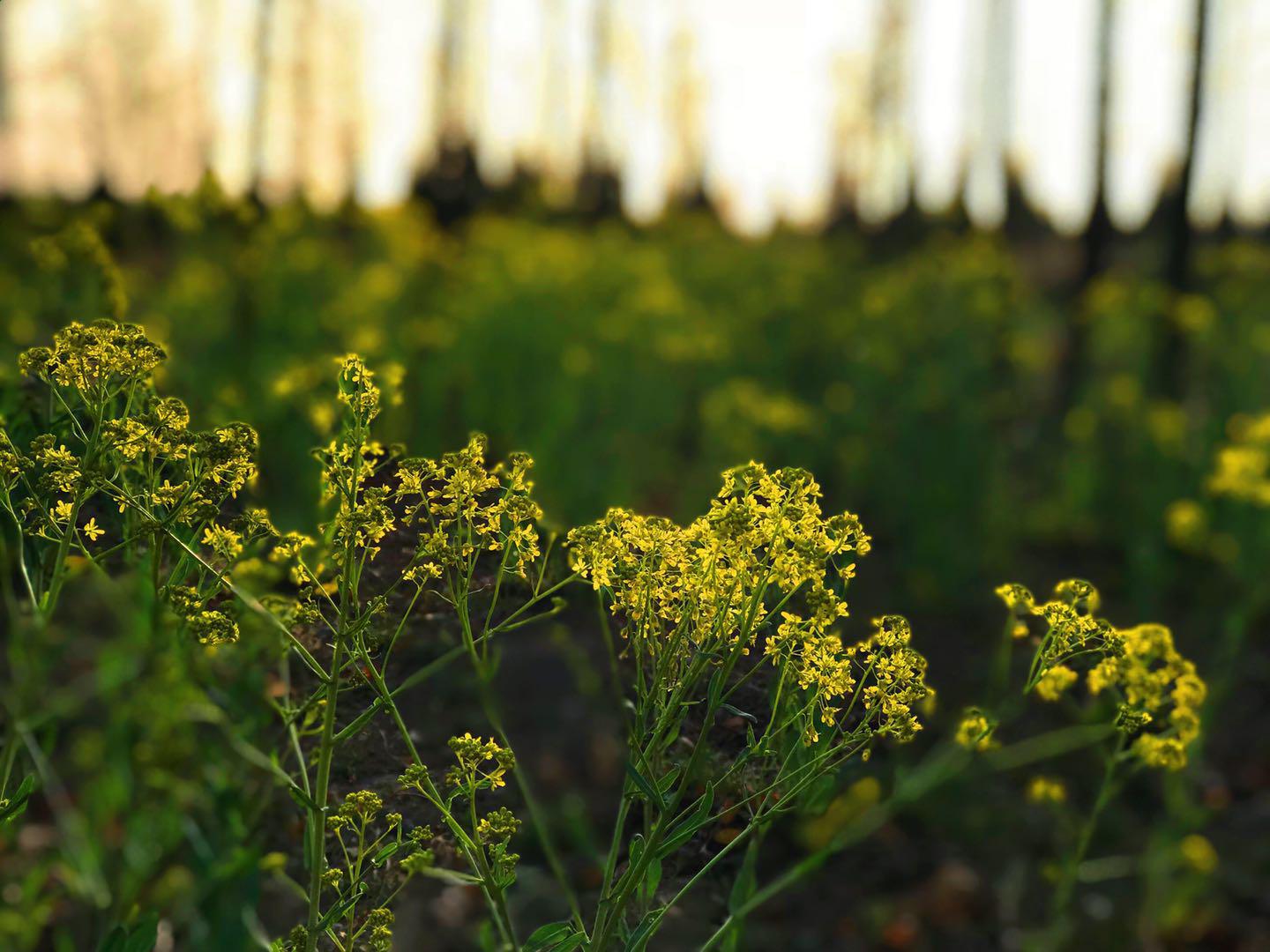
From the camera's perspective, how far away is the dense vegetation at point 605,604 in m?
0.93

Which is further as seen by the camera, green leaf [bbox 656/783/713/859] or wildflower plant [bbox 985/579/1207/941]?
wildflower plant [bbox 985/579/1207/941]

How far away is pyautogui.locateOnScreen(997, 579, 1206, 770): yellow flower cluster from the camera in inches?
38.1

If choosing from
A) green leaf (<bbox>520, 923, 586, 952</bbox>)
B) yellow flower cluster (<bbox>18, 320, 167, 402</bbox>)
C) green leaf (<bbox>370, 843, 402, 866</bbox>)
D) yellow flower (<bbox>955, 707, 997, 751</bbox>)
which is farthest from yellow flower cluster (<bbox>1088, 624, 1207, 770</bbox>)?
yellow flower cluster (<bbox>18, 320, 167, 402</bbox>)

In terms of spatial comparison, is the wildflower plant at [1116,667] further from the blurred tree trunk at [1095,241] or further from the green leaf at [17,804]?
the blurred tree trunk at [1095,241]

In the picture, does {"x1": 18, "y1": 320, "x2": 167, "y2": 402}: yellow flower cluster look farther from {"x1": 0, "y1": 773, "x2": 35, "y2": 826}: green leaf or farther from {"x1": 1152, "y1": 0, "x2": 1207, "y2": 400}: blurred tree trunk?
{"x1": 1152, "y1": 0, "x2": 1207, "y2": 400}: blurred tree trunk

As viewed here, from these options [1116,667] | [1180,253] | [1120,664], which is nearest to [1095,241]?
[1180,253]

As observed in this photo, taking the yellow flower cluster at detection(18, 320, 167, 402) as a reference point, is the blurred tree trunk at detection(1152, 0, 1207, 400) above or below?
below

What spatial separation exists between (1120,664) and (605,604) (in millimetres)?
1302

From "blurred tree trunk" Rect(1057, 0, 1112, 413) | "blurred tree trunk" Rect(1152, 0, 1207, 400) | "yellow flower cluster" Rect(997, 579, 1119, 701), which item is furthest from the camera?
"blurred tree trunk" Rect(1057, 0, 1112, 413)

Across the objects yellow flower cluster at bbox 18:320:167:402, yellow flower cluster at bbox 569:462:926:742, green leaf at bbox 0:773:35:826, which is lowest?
green leaf at bbox 0:773:35:826

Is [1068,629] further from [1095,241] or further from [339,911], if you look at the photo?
[1095,241]

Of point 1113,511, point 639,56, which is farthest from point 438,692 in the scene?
point 639,56

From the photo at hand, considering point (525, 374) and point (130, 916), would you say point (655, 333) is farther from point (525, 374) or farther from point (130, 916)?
point (130, 916)

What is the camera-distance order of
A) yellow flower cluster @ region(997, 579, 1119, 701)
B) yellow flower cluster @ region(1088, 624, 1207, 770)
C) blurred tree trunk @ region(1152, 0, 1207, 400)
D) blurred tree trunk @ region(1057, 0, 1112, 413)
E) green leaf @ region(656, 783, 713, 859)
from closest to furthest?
green leaf @ region(656, 783, 713, 859)
yellow flower cluster @ region(997, 579, 1119, 701)
yellow flower cluster @ region(1088, 624, 1207, 770)
blurred tree trunk @ region(1152, 0, 1207, 400)
blurred tree trunk @ region(1057, 0, 1112, 413)
